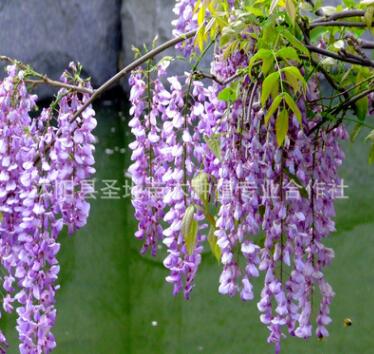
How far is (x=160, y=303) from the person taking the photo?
3859 mm

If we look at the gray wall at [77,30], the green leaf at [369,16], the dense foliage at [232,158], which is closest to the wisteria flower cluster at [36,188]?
the dense foliage at [232,158]

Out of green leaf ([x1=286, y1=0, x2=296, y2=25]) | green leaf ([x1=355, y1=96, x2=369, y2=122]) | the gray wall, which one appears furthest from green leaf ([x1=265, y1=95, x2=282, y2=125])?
the gray wall

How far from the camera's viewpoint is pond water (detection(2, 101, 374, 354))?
133 inches

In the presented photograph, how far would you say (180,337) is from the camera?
11.5 ft

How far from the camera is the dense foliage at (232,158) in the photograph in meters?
1.25

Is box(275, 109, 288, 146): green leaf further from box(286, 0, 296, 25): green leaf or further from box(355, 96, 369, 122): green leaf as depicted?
box(355, 96, 369, 122): green leaf

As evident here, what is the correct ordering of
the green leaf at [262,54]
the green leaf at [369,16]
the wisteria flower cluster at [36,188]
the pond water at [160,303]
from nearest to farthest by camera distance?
the green leaf at [262,54] → the green leaf at [369,16] → the wisteria flower cluster at [36,188] → the pond water at [160,303]

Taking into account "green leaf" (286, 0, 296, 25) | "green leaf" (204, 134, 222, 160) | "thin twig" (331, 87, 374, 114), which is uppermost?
"green leaf" (286, 0, 296, 25)

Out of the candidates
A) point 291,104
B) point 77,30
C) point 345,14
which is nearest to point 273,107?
point 291,104

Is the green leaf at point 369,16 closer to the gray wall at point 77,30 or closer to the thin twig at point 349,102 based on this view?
the thin twig at point 349,102

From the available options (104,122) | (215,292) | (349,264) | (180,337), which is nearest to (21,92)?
(180,337)

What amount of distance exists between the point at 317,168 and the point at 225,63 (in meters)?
0.22

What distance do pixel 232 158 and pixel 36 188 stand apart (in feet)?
1.26

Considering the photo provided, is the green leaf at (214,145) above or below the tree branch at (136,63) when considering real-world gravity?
below
